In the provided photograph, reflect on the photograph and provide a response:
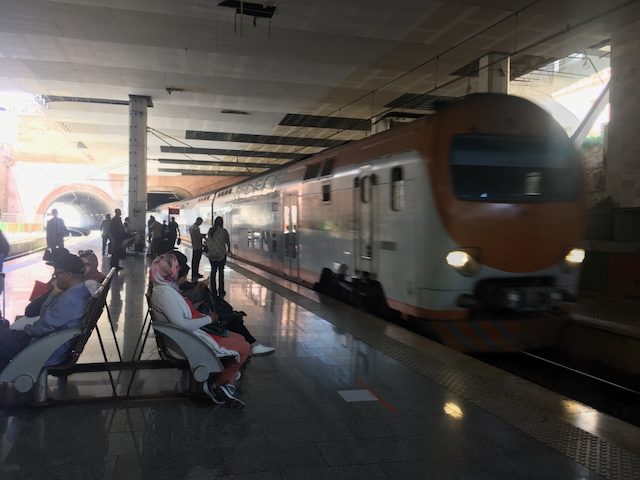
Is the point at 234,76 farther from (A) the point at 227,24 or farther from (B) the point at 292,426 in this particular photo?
(B) the point at 292,426

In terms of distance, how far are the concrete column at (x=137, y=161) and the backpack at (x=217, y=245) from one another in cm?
1069

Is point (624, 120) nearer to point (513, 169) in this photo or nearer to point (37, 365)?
point (513, 169)

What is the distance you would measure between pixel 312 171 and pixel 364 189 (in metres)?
2.73

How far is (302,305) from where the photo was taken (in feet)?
29.0

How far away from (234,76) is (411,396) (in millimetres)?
14540

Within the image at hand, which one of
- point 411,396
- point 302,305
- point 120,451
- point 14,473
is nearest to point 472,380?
point 411,396

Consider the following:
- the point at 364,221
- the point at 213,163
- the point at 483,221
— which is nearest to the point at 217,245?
the point at 364,221

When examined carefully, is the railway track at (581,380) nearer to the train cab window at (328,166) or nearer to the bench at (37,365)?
the train cab window at (328,166)

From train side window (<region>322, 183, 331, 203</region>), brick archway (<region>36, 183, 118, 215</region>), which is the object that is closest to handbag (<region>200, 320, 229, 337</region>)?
train side window (<region>322, 183, 331, 203</region>)

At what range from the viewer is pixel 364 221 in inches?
311

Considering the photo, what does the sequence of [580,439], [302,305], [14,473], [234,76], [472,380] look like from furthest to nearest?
[234,76] < [302,305] < [472,380] < [580,439] < [14,473]

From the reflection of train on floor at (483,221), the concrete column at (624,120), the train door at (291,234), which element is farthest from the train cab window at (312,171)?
the concrete column at (624,120)

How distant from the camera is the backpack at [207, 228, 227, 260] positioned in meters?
10.4

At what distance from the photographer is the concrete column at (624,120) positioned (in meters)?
12.2
